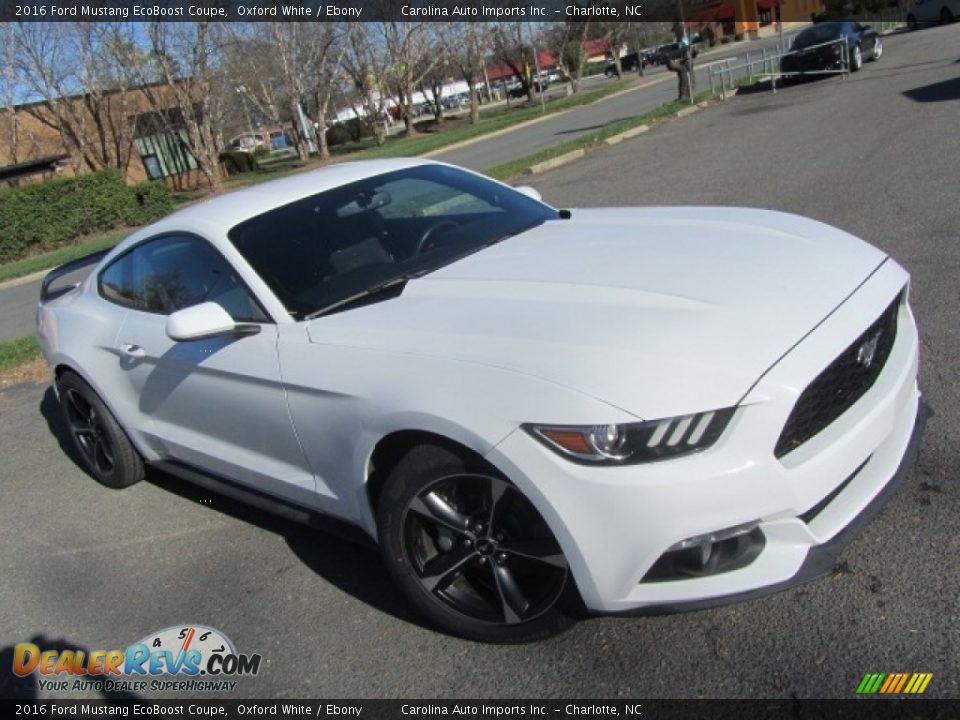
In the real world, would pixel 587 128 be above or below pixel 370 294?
below

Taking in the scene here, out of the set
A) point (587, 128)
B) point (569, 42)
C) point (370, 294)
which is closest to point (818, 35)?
point (587, 128)

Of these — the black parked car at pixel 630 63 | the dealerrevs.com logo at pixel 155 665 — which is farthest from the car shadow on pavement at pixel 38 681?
the black parked car at pixel 630 63

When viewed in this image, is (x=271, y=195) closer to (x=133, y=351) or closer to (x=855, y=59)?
(x=133, y=351)

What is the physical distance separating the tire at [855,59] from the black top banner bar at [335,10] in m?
5.10

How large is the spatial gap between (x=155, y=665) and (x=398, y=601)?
96 cm

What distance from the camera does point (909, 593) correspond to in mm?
2686

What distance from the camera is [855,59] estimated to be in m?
24.1

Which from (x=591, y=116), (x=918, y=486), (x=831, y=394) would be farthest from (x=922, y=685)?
(x=591, y=116)

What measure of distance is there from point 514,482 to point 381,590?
1147 millimetres

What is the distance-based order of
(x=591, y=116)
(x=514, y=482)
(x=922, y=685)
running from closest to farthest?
(x=922, y=685) < (x=514, y=482) < (x=591, y=116)

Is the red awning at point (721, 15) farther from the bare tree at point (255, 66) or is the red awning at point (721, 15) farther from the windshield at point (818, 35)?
the windshield at point (818, 35)

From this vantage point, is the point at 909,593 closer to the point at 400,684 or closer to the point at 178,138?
the point at 400,684

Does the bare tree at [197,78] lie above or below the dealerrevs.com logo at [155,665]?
above

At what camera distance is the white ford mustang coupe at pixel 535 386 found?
234cm
